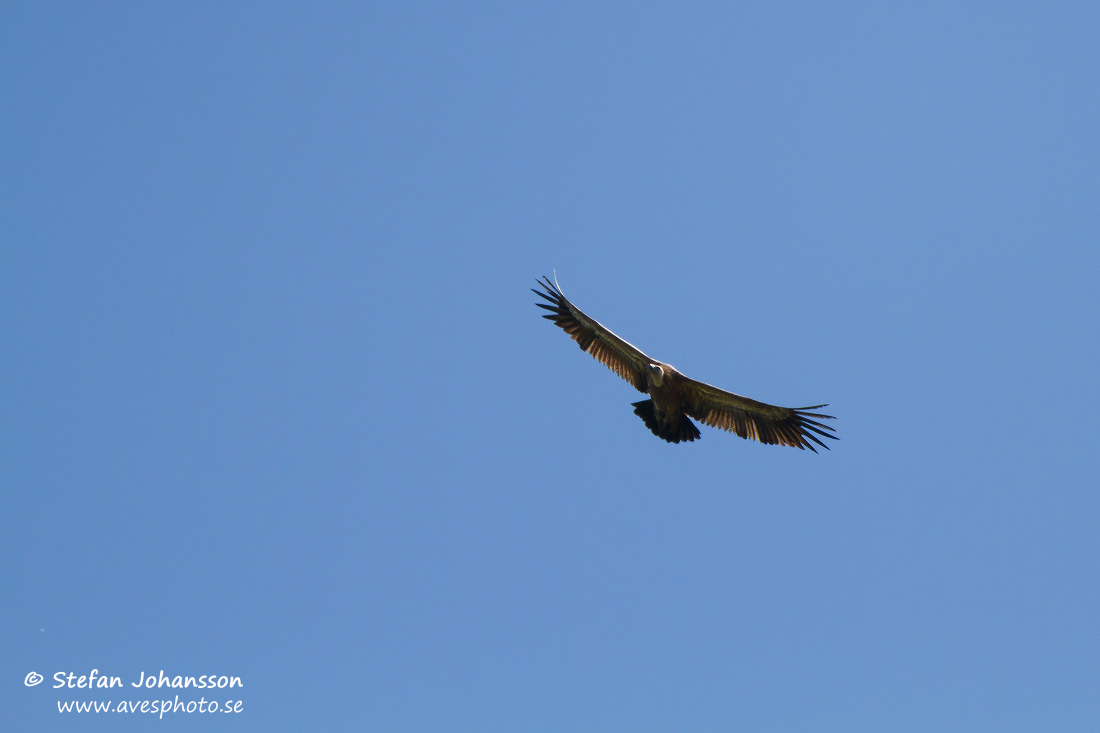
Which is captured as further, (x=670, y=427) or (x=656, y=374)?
(x=670, y=427)

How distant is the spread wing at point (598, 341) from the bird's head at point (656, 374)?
536 mm

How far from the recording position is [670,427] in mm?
13094

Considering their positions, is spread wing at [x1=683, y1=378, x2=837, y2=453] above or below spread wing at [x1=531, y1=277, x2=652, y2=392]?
below

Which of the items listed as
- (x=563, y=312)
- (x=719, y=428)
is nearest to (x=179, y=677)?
(x=563, y=312)

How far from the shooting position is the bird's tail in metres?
13.0

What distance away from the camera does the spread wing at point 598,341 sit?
45.4ft

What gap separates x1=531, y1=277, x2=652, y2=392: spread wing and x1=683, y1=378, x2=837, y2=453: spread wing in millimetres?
1045

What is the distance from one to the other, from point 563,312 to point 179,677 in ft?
30.7

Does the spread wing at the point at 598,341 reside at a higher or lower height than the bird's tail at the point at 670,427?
higher

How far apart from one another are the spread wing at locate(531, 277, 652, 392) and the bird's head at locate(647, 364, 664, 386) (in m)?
0.54

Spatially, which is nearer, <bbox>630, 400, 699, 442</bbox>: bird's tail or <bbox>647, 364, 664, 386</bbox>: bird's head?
<bbox>647, 364, 664, 386</bbox>: bird's head

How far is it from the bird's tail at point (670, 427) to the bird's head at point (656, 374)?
0.46 metres

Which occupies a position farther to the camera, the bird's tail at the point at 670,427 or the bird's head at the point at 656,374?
the bird's tail at the point at 670,427

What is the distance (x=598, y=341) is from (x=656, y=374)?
160 centimetres
